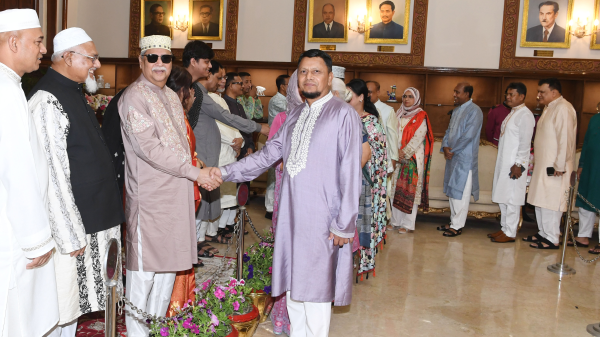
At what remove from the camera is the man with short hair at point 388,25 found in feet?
29.1

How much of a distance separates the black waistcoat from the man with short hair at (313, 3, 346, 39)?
733cm

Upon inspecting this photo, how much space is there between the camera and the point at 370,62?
356 inches

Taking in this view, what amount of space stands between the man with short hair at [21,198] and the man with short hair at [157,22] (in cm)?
845

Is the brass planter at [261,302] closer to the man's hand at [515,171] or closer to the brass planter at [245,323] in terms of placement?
the brass planter at [245,323]

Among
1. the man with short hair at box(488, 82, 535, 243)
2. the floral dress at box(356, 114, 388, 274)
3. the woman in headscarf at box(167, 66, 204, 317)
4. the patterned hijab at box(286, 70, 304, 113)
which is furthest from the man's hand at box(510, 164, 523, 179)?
the woman in headscarf at box(167, 66, 204, 317)

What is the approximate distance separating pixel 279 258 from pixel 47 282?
3.50ft

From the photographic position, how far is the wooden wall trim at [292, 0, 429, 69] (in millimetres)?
8781

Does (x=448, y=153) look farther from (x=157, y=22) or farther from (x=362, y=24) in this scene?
(x=157, y=22)

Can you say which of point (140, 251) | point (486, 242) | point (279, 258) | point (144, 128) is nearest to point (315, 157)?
point (279, 258)

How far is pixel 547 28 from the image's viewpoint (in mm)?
8484

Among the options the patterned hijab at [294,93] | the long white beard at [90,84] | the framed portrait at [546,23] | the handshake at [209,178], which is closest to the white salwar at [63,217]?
the long white beard at [90,84]

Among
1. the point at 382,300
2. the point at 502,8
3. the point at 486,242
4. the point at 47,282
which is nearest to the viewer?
the point at 47,282

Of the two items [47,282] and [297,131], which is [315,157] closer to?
[297,131]

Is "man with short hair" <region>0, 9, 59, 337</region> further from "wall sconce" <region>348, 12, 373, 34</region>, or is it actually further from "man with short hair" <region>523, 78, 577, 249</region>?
"wall sconce" <region>348, 12, 373, 34</region>
